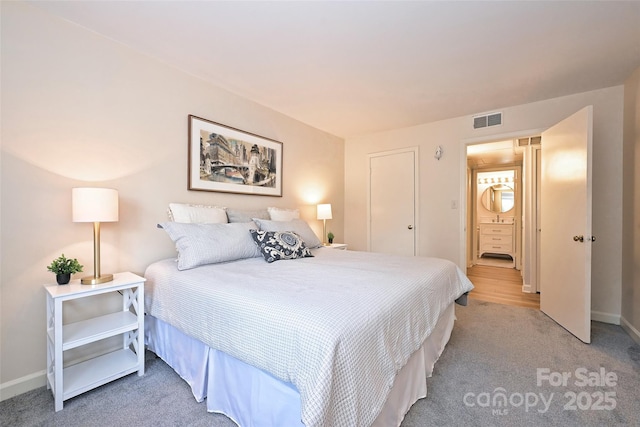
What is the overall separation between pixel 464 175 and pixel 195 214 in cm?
329

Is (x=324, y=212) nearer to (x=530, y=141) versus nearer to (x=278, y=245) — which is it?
(x=278, y=245)

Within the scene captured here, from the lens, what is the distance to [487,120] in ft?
11.2

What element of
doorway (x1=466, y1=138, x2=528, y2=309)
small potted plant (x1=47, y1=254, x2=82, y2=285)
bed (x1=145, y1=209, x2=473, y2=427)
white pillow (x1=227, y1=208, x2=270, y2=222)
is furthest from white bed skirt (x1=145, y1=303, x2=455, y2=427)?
doorway (x1=466, y1=138, x2=528, y2=309)

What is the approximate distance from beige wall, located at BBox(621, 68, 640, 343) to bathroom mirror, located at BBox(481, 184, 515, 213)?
4.29m

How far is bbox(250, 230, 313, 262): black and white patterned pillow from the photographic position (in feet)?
7.47

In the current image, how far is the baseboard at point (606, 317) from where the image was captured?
2.71 m

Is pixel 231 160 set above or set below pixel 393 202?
above

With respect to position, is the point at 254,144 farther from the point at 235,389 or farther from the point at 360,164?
the point at 235,389

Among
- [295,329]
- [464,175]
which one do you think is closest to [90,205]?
[295,329]

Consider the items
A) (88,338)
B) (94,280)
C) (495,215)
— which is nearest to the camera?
(88,338)

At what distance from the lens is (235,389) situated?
139 cm

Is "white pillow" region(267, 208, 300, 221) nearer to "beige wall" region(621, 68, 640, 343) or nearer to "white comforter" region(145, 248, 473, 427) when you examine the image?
"white comforter" region(145, 248, 473, 427)

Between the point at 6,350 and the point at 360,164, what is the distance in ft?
13.8

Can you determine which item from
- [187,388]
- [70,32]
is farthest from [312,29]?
[187,388]
